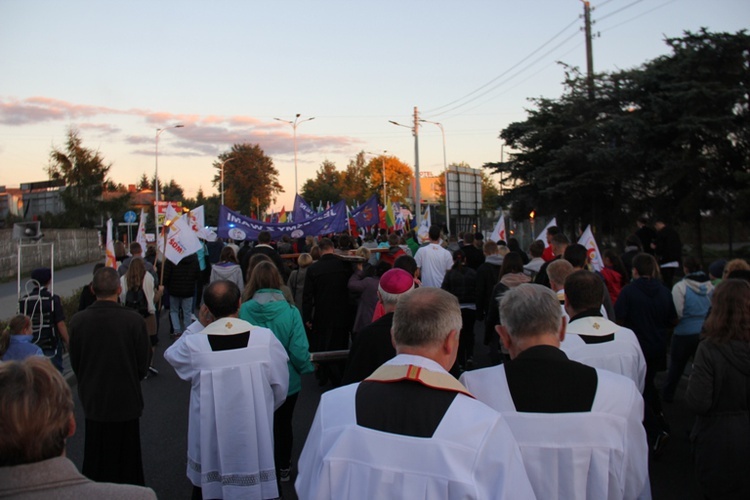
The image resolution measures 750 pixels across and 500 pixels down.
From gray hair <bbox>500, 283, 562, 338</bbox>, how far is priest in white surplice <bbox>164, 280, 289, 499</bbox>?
6.62ft

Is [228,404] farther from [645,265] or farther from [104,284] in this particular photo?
[645,265]

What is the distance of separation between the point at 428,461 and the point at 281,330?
332 cm

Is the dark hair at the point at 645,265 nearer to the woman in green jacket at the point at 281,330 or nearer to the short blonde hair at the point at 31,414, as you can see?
the woman in green jacket at the point at 281,330

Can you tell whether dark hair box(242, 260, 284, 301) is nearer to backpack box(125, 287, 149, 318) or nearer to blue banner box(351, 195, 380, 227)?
backpack box(125, 287, 149, 318)

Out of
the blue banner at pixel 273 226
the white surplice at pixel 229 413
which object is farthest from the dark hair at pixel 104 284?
the blue banner at pixel 273 226

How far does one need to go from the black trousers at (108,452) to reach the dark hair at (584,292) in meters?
3.23

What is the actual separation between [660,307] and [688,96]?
13819 millimetres

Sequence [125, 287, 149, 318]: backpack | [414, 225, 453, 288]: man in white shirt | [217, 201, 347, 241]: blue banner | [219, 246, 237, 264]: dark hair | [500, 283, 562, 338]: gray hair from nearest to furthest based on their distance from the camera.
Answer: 1. [500, 283, 562, 338]: gray hair
2. [125, 287, 149, 318]: backpack
3. [219, 246, 237, 264]: dark hair
4. [414, 225, 453, 288]: man in white shirt
5. [217, 201, 347, 241]: blue banner

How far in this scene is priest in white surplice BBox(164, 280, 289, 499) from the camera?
4.27m

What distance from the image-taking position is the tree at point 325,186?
273 feet

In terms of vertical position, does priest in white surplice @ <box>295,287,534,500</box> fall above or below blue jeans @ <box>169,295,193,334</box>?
above

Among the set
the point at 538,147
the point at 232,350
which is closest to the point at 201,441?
the point at 232,350

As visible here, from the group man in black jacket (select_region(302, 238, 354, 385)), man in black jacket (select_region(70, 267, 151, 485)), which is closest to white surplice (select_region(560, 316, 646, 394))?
man in black jacket (select_region(70, 267, 151, 485))

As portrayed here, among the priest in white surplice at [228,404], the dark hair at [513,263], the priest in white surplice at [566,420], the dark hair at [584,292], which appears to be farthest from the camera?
the dark hair at [513,263]
